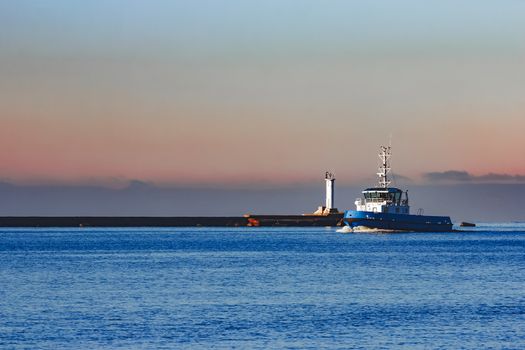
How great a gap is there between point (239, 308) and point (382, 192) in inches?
4677

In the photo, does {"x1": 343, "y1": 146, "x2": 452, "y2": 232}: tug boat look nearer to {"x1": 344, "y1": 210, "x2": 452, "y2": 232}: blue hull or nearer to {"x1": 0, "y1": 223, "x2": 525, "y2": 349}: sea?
{"x1": 344, "y1": 210, "x2": 452, "y2": 232}: blue hull

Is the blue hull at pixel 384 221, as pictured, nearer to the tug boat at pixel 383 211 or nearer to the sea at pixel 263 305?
the tug boat at pixel 383 211

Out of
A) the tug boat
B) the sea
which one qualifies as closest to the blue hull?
the tug boat

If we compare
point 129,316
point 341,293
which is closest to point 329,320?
point 129,316

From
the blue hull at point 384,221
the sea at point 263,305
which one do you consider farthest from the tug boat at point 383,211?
the sea at point 263,305

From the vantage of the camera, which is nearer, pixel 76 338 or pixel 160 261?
pixel 76 338

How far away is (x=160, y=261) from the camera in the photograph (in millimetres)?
108500

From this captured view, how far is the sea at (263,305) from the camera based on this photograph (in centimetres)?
4688

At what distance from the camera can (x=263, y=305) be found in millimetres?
59594

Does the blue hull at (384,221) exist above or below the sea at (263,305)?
above

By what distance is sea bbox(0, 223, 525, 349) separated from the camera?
4688 cm

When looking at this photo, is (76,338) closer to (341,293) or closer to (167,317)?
(167,317)

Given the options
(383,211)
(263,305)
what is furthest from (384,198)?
(263,305)

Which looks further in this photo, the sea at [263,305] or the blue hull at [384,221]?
the blue hull at [384,221]
